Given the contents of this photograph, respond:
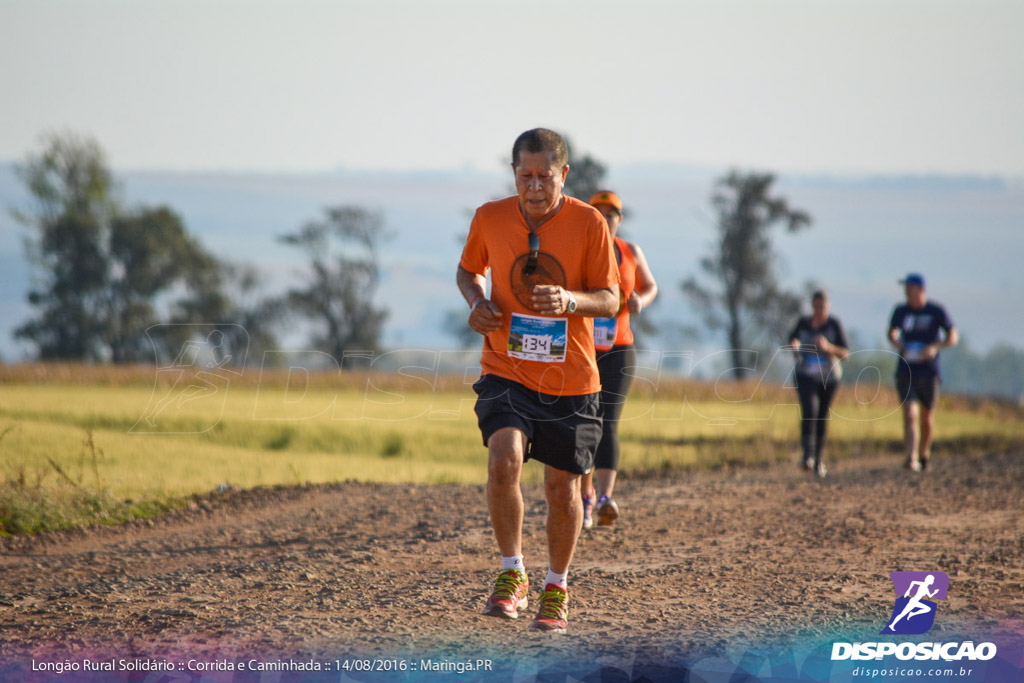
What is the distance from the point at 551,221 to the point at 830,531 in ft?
16.6

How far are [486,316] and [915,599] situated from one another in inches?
125

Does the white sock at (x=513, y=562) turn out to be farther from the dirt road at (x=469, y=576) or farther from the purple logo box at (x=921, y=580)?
the purple logo box at (x=921, y=580)

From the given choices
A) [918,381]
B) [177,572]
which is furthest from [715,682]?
[918,381]

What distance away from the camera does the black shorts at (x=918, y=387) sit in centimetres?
1309

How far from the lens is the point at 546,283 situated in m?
5.35

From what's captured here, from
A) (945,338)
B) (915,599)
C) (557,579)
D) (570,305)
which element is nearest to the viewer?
(570,305)

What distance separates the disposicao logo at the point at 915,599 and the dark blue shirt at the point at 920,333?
6.26m

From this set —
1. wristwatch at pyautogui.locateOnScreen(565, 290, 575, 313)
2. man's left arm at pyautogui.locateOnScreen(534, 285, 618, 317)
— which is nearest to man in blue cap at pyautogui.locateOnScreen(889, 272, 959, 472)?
man's left arm at pyautogui.locateOnScreen(534, 285, 618, 317)

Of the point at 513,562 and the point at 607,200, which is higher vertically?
the point at 607,200

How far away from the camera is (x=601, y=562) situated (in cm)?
757

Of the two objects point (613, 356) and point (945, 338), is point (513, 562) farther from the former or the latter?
point (945, 338)

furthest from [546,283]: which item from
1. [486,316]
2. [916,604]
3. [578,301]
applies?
[916,604]

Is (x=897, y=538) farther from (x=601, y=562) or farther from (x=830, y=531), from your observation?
(x=601, y=562)

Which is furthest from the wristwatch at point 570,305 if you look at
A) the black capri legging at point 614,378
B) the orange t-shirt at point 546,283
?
the black capri legging at point 614,378
